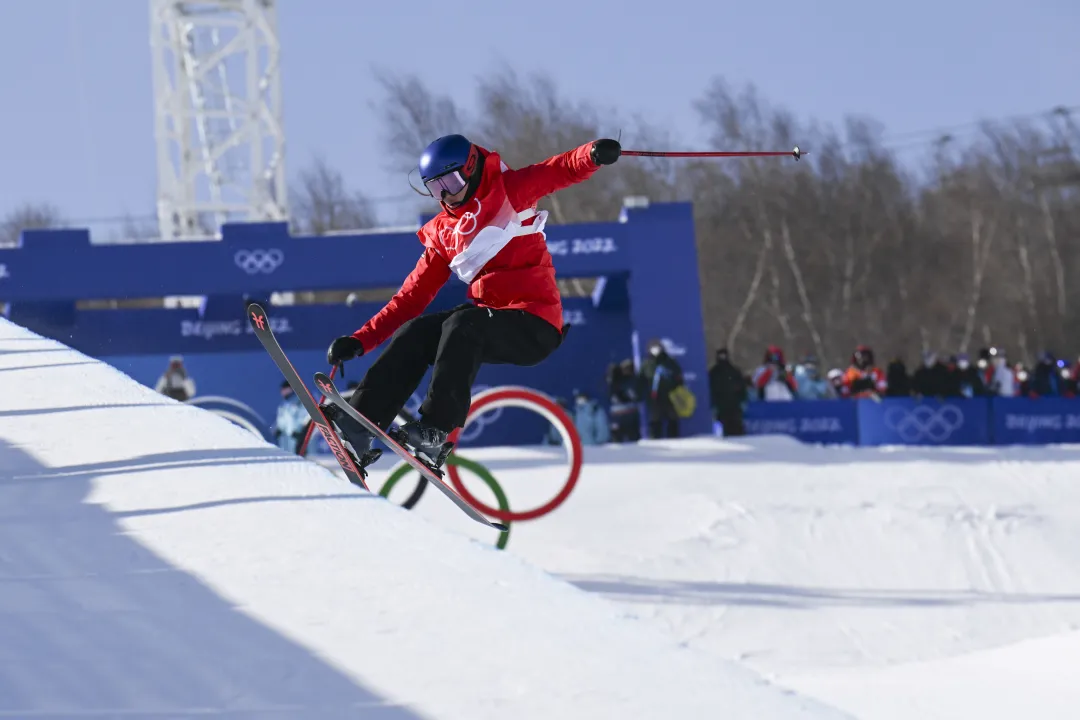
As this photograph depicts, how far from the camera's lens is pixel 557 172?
4664mm

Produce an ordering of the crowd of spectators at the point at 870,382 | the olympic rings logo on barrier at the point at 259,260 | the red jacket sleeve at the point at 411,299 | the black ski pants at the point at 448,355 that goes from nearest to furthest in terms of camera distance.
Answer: the black ski pants at the point at 448,355 < the red jacket sleeve at the point at 411,299 < the crowd of spectators at the point at 870,382 < the olympic rings logo on barrier at the point at 259,260

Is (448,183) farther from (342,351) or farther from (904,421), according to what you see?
(904,421)

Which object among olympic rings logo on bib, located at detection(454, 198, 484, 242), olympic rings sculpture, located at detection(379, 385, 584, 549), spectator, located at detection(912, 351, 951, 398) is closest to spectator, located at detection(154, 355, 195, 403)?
olympic rings sculpture, located at detection(379, 385, 584, 549)

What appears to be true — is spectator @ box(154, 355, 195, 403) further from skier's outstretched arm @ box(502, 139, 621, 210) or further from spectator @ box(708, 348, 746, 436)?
skier's outstretched arm @ box(502, 139, 621, 210)

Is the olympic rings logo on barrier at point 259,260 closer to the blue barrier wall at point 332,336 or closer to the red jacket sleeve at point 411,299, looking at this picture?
the blue barrier wall at point 332,336

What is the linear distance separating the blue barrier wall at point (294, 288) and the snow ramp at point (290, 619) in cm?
1115

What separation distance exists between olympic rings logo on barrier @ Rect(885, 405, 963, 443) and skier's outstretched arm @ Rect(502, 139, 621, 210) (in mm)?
11892

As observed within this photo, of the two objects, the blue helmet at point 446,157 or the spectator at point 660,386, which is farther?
the spectator at point 660,386

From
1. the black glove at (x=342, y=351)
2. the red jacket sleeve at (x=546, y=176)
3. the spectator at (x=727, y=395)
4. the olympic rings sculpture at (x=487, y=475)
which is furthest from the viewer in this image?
the spectator at (x=727, y=395)

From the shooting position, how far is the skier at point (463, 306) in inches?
186

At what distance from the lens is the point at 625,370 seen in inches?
585

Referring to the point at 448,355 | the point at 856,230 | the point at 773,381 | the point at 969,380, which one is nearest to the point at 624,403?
the point at 773,381

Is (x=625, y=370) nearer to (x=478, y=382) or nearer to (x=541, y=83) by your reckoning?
(x=478, y=382)

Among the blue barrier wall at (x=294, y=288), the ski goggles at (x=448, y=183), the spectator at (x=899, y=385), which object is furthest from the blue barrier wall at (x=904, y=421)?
the ski goggles at (x=448, y=183)
